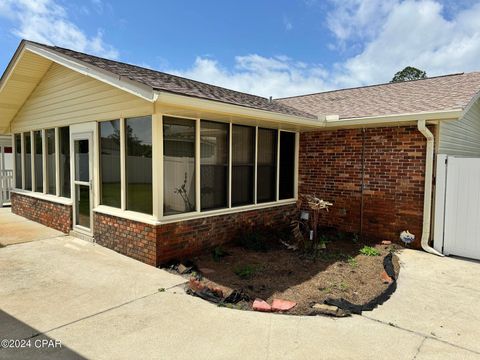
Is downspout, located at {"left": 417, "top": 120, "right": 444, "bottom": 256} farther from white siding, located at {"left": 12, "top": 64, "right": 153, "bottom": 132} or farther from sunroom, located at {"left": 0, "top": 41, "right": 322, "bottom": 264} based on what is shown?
white siding, located at {"left": 12, "top": 64, "right": 153, "bottom": 132}

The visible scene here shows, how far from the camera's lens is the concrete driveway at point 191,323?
2859mm

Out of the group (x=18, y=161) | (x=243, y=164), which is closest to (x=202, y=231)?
(x=243, y=164)

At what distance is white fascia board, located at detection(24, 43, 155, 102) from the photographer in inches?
173

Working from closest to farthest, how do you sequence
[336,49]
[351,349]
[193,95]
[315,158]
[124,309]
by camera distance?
1. [351,349]
2. [124,309]
3. [193,95]
4. [315,158]
5. [336,49]

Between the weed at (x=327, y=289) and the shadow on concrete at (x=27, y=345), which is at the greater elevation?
the shadow on concrete at (x=27, y=345)

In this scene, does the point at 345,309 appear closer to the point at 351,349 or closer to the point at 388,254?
the point at 351,349

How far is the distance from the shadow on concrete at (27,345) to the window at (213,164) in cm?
322

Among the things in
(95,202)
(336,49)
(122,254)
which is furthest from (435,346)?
(336,49)

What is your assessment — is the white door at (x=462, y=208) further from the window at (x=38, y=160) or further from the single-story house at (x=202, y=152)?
the window at (x=38, y=160)

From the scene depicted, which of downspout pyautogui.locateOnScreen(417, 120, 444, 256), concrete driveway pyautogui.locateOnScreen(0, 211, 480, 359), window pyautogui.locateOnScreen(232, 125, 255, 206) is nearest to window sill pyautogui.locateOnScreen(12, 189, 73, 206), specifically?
concrete driveway pyautogui.locateOnScreen(0, 211, 480, 359)

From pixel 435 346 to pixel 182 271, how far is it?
3.31 metres

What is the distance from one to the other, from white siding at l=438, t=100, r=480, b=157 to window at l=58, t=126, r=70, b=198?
25.7ft

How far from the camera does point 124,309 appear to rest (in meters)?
3.67

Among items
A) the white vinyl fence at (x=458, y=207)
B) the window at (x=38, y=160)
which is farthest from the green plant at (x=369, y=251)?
the window at (x=38, y=160)
